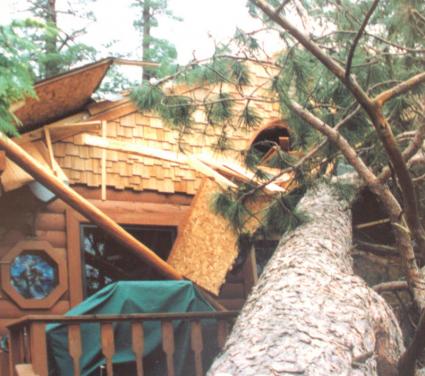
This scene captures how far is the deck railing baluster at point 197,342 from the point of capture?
18.4 ft

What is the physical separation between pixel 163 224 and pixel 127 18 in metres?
10.9

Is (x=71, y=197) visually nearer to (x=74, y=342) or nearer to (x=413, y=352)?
Result: (x=74, y=342)

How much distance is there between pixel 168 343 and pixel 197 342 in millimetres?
274

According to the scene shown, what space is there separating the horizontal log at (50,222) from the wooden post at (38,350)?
326 centimetres

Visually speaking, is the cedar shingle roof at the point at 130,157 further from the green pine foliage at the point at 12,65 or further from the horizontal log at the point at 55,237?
the green pine foliage at the point at 12,65

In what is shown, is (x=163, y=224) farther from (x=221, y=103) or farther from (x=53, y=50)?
(x=53, y=50)

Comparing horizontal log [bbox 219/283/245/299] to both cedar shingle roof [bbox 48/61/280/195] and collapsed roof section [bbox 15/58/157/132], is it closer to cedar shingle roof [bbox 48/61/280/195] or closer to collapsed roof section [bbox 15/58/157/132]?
cedar shingle roof [bbox 48/61/280/195]

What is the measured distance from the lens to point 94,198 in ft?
27.8

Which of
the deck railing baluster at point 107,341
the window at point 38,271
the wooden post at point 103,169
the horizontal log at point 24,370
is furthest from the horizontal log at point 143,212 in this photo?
the horizontal log at point 24,370

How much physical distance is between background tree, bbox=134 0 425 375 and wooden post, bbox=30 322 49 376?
1490mm

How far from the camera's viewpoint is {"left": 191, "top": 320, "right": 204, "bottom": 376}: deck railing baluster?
5613mm

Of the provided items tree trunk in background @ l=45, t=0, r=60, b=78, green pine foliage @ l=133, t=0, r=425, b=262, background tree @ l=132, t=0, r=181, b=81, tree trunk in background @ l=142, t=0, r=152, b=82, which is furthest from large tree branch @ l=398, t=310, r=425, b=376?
tree trunk in background @ l=142, t=0, r=152, b=82

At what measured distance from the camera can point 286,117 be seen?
20.5ft

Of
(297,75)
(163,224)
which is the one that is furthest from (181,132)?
(163,224)
